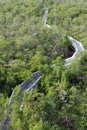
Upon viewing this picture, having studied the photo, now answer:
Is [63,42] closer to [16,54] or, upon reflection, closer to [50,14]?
[16,54]

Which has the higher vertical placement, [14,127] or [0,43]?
[0,43]

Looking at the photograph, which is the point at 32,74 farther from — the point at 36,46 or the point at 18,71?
the point at 36,46

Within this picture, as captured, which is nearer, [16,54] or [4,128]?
[4,128]

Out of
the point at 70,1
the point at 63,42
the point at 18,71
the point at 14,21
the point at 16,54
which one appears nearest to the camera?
the point at 18,71

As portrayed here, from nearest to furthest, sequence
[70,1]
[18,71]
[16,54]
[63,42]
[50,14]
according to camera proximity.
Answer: [18,71], [16,54], [63,42], [50,14], [70,1]

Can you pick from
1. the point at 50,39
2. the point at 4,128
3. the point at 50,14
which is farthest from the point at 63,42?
the point at 4,128

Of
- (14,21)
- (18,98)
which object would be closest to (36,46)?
(14,21)
